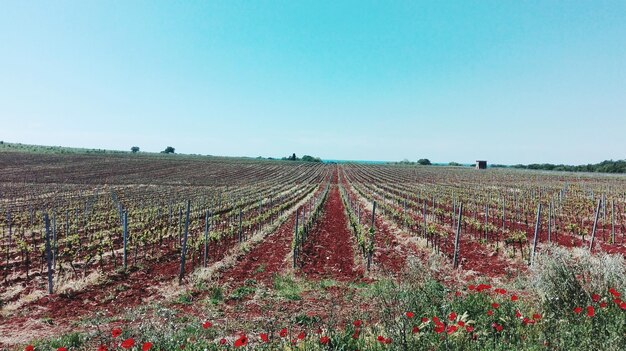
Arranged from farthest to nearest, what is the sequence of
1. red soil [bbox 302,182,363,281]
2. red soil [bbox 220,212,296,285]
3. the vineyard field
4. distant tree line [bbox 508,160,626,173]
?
distant tree line [bbox 508,160,626,173], red soil [bbox 302,182,363,281], red soil [bbox 220,212,296,285], the vineyard field

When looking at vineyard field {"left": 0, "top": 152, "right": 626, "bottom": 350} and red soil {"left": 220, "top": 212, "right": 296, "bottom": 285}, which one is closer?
vineyard field {"left": 0, "top": 152, "right": 626, "bottom": 350}

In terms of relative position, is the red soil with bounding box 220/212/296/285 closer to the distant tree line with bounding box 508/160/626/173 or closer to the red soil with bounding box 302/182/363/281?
the red soil with bounding box 302/182/363/281

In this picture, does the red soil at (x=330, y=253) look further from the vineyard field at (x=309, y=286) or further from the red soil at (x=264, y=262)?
the red soil at (x=264, y=262)

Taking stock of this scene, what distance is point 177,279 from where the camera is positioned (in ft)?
31.4

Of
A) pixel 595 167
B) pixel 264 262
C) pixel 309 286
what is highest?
pixel 595 167

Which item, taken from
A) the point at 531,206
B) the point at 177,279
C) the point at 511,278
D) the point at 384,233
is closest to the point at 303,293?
the point at 177,279

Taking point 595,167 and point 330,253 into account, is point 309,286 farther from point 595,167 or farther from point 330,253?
point 595,167

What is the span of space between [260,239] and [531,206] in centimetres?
2060

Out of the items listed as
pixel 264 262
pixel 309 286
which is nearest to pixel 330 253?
pixel 264 262

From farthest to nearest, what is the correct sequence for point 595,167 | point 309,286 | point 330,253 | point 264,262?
point 595,167 → point 330,253 → point 264,262 → point 309,286

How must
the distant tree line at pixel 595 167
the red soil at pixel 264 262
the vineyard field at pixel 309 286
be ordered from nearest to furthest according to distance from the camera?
the vineyard field at pixel 309 286, the red soil at pixel 264 262, the distant tree line at pixel 595 167

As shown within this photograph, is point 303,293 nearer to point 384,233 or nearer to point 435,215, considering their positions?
point 384,233

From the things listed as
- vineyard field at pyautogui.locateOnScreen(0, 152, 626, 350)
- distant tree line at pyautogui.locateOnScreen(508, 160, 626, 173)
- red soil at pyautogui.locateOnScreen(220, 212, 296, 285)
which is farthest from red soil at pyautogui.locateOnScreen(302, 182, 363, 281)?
distant tree line at pyautogui.locateOnScreen(508, 160, 626, 173)

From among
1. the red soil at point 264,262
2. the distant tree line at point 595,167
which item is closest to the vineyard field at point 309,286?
the red soil at point 264,262
